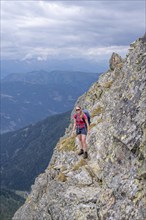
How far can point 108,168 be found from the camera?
3059 centimetres

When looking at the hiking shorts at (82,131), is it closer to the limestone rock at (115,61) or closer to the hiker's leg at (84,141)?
the hiker's leg at (84,141)

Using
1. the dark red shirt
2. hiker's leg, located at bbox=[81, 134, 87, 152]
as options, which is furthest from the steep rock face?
the dark red shirt

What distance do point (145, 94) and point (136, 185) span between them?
7.87m

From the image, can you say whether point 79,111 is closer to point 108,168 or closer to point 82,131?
point 82,131

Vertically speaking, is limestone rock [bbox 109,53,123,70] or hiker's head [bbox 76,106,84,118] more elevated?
limestone rock [bbox 109,53,123,70]

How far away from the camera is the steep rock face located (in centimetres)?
2688

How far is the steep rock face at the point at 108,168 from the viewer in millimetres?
26875

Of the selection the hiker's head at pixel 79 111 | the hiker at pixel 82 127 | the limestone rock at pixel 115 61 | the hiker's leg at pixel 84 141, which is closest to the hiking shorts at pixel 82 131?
the hiker at pixel 82 127

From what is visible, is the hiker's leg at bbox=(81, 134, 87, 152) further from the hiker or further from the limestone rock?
the limestone rock

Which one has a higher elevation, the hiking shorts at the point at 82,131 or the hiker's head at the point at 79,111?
the hiker's head at the point at 79,111

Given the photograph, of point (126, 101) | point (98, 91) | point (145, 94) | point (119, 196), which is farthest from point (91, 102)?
point (119, 196)

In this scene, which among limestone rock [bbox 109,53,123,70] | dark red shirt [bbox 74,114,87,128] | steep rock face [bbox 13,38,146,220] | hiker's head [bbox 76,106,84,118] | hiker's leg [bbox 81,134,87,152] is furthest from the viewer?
limestone rock [bbox 109,53,123,70]

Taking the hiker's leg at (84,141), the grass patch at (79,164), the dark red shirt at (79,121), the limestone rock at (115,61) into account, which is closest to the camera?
the grass patch at (79,164)

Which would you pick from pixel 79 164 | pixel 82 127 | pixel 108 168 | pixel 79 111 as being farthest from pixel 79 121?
pixel 108 168
